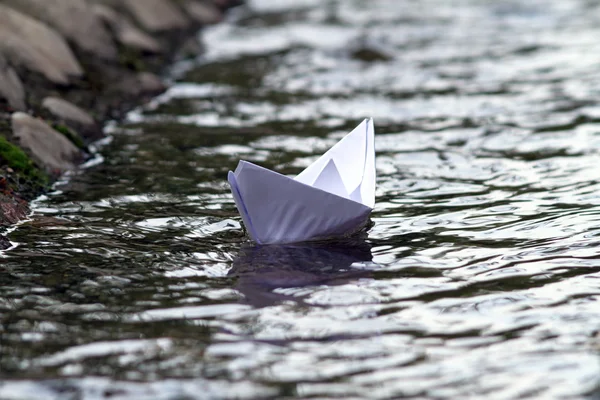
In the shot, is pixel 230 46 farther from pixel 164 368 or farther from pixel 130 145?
pixel 164 368

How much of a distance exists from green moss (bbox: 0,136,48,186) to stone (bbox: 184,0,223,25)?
12013 millimetres

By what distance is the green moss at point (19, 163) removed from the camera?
278 inches

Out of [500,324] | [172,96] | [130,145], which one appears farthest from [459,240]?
[172,96]

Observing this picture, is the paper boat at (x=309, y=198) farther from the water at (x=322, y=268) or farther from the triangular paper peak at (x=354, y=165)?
the water at (x=322, y=268)

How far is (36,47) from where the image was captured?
33.6 ft

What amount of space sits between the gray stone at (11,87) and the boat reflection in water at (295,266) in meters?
3.97

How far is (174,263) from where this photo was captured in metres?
5.47

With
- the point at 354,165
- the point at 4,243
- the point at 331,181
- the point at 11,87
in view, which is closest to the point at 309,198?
the point at 331,181

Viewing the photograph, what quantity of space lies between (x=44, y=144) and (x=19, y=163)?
0.86 m

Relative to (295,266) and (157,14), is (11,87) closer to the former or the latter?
(295,266)

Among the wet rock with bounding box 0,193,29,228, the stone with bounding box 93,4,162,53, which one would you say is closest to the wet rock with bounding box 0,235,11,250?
the wet rock with bounding box 0,193,29,228

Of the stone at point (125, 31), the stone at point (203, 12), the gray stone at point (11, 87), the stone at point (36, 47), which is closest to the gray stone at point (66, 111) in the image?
the gray stone at point (11, 87)

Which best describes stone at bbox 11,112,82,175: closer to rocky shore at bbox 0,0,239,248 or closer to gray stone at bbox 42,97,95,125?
rocky shore at bbox 0,0,239,248

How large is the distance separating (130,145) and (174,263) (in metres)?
3.85
